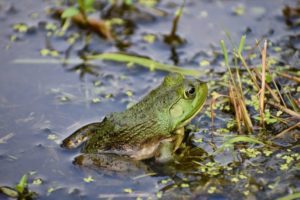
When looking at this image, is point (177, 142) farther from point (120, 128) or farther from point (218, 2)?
point (218, 2)

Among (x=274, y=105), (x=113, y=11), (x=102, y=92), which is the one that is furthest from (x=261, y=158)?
(x=113, y=11)

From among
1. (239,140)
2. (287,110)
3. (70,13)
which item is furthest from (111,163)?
(70,13)

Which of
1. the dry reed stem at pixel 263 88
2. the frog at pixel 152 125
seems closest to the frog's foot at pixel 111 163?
the frog at pixel 152 125

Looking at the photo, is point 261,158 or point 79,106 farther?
point 79,106

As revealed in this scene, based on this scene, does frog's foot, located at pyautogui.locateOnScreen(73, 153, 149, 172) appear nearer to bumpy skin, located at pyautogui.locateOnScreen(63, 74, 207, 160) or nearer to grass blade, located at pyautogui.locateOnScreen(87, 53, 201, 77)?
bumpy skin, located at pyautogui.locateOnScreen(63, 74, 207, 160)

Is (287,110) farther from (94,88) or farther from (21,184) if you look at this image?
(21,184)

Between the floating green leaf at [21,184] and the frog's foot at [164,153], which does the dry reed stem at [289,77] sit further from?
the floating green leaf at [21,184]
